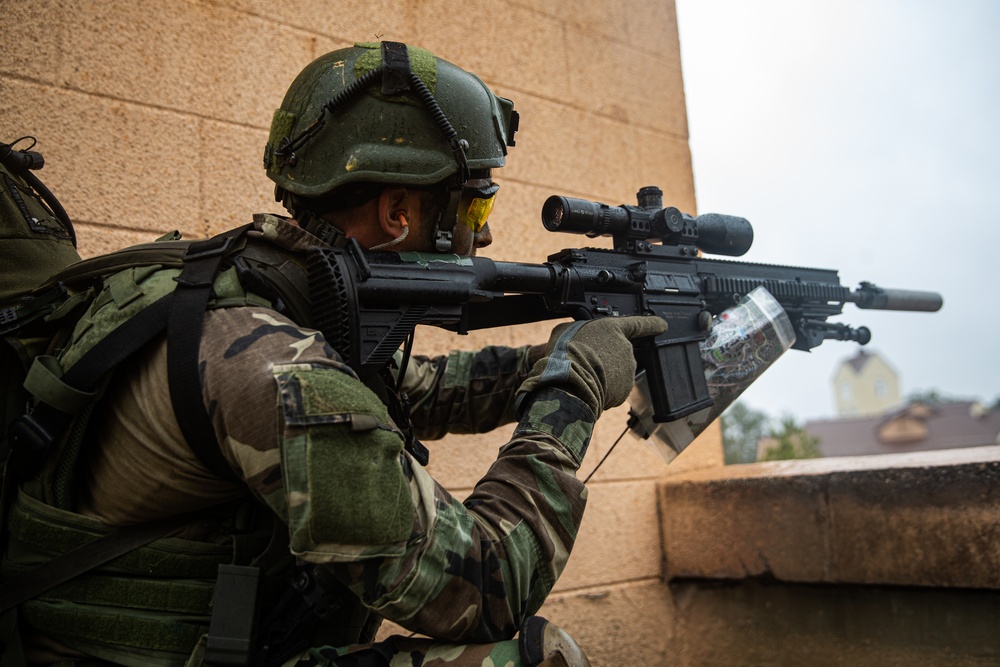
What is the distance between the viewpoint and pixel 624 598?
300 centimetres

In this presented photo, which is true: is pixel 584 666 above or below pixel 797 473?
below

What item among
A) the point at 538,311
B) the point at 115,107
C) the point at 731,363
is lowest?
the point at 731,363

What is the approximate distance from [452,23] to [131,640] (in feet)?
7.94

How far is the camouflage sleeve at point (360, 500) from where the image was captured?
114cm

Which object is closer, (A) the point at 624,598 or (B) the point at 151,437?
(B) the point at 151,437

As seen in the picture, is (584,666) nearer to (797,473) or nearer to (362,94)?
(362,94)

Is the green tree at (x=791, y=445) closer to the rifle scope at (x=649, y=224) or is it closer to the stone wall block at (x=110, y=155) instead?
the rifle scope at (x=649, y=224)

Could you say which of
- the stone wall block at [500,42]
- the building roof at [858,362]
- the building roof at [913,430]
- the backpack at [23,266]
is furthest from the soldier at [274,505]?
the building roof at [858,362]

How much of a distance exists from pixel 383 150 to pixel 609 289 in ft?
2.46

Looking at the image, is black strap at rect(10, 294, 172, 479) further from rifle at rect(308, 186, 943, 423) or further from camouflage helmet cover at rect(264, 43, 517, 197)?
camouflage helmet cover at rect(264, 43, 517, 197)

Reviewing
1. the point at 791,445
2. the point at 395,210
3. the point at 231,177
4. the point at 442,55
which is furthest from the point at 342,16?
the point at 791,445

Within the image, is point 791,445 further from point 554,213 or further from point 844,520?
point 554,213

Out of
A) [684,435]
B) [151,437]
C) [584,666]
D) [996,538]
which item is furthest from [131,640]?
[996,538]

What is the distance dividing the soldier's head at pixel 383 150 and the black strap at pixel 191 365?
0.39 metres
